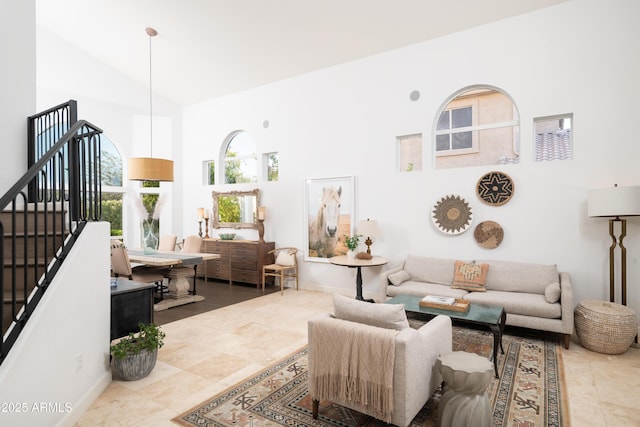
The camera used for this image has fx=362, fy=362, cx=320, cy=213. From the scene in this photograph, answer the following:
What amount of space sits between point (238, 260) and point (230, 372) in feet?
13.2

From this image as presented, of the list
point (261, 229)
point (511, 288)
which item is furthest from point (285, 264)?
point (511, 288)

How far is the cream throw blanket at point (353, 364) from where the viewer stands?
2266 mm

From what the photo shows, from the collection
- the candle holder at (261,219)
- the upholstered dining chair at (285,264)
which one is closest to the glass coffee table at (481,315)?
the upholstered dining chair at (285,264)

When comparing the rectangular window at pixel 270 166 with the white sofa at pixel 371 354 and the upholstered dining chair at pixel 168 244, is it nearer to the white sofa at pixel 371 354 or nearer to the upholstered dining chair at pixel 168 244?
the upholstered dining chair at pixel 168 244

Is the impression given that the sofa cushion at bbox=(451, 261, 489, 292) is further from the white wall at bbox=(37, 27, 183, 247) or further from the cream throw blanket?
the white wall at bbox=(37, 27, 183, 247)

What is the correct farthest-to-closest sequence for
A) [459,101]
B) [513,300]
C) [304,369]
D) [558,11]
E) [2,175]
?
[459,101] → [558,11] → [513,300] → [2,175] → [304,369]

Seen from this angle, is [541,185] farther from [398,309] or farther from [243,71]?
[243,71]

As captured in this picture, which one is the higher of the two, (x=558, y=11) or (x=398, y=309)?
(x=558, y=11)

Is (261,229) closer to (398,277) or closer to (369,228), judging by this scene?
(369,228)

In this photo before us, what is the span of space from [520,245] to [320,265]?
3295mm

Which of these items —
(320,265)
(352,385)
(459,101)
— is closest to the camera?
(352,385)

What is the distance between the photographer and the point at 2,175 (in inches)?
142

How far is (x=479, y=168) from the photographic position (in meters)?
5.16

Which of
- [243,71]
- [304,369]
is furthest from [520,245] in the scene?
[243,71]
